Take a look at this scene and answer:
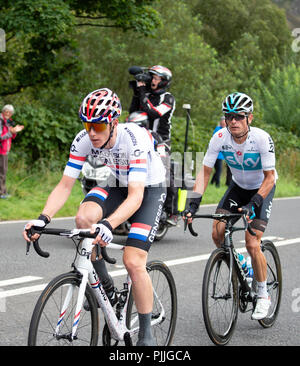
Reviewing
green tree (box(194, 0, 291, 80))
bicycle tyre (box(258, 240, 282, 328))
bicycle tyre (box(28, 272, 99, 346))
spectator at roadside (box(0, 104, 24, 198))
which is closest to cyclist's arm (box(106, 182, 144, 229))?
bicycle tyre (box(28, 272, 99, 346))

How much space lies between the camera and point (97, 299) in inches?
176

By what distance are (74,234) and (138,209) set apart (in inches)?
36.4

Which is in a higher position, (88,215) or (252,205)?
(88,215)

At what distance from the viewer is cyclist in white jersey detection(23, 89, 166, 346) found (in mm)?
4434

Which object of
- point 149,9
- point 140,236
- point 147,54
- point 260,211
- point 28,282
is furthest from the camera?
point 147,54

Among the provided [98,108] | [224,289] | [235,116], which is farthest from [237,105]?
[98,108]

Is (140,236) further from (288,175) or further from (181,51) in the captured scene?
(181,51)

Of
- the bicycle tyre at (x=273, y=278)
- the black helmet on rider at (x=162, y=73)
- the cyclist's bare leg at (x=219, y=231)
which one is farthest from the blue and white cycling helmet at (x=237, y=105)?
the black helmet on rider at (x=162, y=73)

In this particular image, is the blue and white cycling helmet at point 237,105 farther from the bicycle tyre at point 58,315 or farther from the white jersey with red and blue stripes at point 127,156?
the bicycle tyre at point 58,315

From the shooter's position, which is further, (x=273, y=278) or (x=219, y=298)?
(x=273, y=278)

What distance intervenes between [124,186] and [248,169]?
148 centimetres

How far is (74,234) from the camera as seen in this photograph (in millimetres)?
4043

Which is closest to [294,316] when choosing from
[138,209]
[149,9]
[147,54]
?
[138,209]

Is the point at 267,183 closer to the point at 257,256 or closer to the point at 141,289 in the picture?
the point at 257,256
